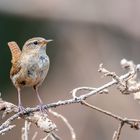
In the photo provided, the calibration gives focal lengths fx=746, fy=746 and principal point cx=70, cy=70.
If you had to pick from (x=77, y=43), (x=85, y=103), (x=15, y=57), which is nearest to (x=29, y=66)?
(x=15, y=57)

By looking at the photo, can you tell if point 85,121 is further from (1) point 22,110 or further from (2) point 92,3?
(1) point 22,110

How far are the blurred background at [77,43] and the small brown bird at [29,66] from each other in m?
4.65

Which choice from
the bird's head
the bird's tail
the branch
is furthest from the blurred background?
the branch

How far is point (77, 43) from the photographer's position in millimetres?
10500

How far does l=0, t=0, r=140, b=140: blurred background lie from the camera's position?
30.4 ft

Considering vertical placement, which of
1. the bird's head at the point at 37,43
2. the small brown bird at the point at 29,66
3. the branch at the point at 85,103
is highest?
the bird's head at the point at 37,43

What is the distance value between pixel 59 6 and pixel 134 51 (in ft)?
4.94

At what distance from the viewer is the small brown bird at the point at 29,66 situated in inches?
151

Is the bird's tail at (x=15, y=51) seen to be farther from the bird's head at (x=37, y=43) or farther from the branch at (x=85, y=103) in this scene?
the branch at (x=85, y=103)

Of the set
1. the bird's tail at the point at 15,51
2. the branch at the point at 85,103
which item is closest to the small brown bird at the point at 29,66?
the bird's tail at the point at 15,51

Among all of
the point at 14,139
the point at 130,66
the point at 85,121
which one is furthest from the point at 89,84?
the point at 130,66

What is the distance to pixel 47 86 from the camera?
10805mm

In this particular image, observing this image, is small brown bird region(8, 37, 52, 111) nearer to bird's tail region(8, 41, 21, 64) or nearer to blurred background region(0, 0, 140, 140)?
bird's tail region(8, 41, 21, 64)

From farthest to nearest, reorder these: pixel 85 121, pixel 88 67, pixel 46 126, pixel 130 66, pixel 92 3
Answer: pixel 92 3
pixel 88 67
pixel 85 121
pixel 130 66
pixel 46 126
